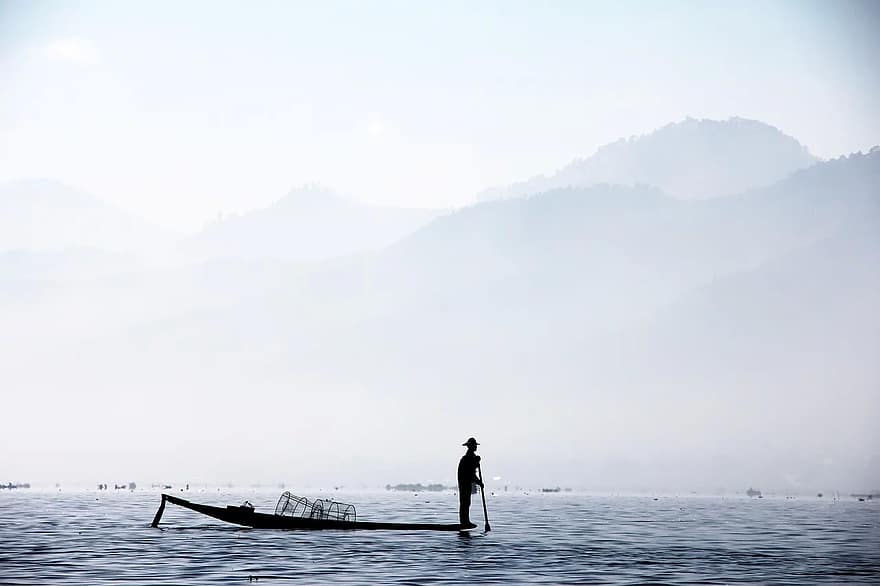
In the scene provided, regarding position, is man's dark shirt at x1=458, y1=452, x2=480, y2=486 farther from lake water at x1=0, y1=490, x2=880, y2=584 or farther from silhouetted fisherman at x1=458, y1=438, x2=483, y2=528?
lake water at x1=0, y1=490, x2=880, y2=584

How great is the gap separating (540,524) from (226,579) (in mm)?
36671

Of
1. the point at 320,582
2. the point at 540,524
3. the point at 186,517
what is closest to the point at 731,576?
the point at 320,582

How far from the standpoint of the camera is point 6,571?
108ft

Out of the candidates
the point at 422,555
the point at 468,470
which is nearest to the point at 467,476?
the point at 468,470

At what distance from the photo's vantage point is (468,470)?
5053cm

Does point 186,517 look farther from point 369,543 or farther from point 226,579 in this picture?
point 226,579

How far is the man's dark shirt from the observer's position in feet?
165

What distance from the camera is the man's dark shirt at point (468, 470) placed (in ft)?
165

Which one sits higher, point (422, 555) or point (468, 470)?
point (468, 470)

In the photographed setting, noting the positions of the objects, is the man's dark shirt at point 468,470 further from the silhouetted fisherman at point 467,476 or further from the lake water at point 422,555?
the lake water at point 422,555

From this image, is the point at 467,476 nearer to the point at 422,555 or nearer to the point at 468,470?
the point at 468,470

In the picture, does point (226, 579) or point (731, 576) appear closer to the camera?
point (226, 579)

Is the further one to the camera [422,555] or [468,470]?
[468,470]

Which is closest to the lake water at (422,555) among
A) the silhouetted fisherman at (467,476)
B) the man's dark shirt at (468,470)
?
the silhouetted fisherman at (467,476)
